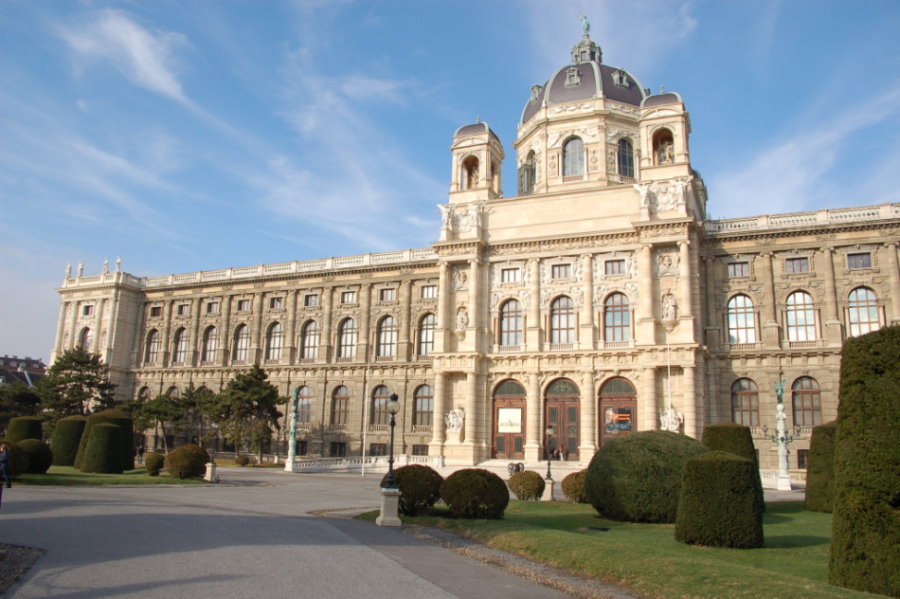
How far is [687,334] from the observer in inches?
1720

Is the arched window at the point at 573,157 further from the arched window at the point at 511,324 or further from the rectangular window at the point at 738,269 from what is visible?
the rectangular window at the point at 738,269

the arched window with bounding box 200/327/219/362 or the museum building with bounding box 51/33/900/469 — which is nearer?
the museum building with bounding box 51/33/900/469

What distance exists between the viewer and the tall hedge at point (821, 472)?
2306cm

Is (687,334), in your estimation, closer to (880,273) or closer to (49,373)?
(880,273)

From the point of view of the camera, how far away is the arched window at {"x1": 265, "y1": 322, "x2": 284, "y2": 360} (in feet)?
206

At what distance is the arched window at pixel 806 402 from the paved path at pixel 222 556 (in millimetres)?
34134

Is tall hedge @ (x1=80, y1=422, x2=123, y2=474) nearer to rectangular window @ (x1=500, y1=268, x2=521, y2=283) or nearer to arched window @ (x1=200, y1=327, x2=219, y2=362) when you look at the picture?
rectangular window @ (x1=500, y1=268, x2=521, y2=283)

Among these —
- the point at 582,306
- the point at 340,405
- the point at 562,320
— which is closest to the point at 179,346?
the point at 340,405

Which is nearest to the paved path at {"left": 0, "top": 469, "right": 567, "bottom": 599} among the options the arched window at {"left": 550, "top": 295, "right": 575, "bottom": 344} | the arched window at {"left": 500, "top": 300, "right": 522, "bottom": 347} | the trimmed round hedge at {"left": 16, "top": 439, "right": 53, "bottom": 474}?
the trimmed round hedge at {"left": 16, "top": 439, "right": 53, "bottom": 474}

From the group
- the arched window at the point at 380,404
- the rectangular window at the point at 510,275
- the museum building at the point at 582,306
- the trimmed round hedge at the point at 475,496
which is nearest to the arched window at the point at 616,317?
the museum building at the point at 582,306

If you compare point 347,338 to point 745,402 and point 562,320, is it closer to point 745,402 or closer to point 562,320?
point 562,320

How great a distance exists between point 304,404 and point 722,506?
47.6 meters

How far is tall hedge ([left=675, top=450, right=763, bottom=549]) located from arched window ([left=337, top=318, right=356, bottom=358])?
45.5 meters

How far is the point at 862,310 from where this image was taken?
44531 millimetres
